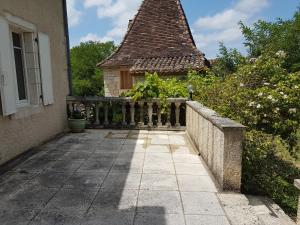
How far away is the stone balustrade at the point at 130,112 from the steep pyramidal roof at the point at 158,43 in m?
4.04

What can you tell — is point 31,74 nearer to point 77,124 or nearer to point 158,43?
point 77,124

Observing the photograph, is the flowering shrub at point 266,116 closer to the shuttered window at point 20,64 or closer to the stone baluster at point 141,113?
the stone baluster at point 141,113

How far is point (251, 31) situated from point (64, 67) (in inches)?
444

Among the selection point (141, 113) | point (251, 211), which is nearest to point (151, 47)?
point (141, 113)

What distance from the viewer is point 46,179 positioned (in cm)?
354

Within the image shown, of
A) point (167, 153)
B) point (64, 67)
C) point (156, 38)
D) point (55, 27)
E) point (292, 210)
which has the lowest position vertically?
point (292, 210)

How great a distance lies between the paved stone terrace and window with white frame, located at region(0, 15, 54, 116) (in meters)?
1.12

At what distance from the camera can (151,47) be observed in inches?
524

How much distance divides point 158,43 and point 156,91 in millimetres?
6703

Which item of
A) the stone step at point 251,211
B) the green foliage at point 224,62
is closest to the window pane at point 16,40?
the stone step at point 251,211

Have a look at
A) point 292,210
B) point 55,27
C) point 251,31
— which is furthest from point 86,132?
point 251,31

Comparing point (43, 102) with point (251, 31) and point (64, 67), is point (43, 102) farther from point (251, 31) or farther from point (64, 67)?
point (251, 31)

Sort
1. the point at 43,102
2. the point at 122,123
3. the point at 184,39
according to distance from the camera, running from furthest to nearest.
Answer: the point at 184,39, the point at 122,123, the point at 43,102

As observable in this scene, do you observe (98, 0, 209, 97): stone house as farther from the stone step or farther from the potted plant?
the stone step
